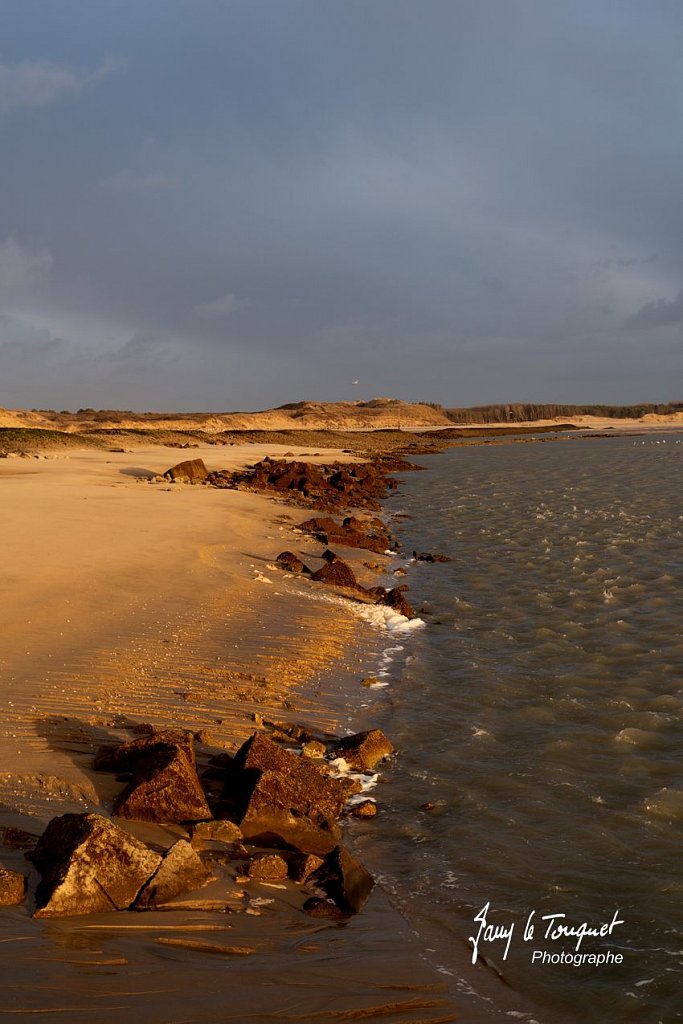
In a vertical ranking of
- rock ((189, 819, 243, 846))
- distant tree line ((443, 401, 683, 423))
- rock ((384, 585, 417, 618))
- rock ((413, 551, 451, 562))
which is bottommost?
rock ((189, 819, 243, 846))

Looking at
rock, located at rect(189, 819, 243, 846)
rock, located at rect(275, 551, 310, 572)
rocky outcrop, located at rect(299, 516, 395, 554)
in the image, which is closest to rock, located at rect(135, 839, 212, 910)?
rock, located at rect(189, 819, 243, 846)

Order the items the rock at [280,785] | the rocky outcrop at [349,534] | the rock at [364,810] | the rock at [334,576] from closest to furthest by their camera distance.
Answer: the rock at [280,785]
the rock at [364,810]
the rock at [334,576]
the rocky outcrop at [349,534]

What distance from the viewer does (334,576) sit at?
12.2m

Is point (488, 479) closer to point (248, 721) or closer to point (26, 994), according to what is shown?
point (248, 721)

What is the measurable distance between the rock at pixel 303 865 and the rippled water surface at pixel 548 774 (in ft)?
1.47

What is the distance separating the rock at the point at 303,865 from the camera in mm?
4410

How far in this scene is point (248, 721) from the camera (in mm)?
6648

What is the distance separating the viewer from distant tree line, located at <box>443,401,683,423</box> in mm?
153750

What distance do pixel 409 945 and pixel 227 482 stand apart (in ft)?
76.1

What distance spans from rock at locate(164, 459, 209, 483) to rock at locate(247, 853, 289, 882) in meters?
21.3

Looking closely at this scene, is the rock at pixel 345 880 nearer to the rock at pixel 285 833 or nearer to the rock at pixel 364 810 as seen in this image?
the rock at pixel 285 833

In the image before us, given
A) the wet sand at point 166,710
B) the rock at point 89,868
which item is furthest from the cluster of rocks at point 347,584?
the rock at point 89,868

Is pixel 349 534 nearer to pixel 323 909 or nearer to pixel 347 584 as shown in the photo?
pixel 347 584

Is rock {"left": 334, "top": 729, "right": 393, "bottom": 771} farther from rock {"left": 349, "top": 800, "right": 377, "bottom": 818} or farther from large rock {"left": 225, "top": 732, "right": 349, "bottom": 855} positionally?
rock {"left": 349, "top": 800, "right": 377, "bottom": 818}
